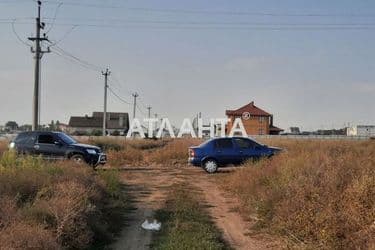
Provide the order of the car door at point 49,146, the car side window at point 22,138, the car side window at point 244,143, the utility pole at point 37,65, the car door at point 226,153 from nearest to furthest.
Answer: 1. the car door at point 49,146
2. the car door at point 226,153
3. the car side window at point 244,143
4. the car side window at point 22,138
5. the utility pole at point 37,65

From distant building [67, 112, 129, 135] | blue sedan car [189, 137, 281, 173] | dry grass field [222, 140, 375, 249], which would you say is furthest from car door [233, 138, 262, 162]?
distant building [67, 112, 129, 135]

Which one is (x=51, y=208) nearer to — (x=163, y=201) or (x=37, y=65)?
(x=163, y=201)

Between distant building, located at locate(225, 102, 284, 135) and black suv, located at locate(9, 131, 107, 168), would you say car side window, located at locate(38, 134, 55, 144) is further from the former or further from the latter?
distant building, located at locate(225, 102, 284, 135)

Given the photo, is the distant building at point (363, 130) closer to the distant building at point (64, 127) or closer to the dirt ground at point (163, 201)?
the distant building at point (64, 127)

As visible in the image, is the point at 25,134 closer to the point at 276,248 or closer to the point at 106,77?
the point at 276,248

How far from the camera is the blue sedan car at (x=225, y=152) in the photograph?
2536 cm

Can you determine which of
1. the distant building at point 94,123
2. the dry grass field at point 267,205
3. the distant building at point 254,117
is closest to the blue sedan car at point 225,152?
the dry grass field at point 267,205

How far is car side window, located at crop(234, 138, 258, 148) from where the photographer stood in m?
25.5

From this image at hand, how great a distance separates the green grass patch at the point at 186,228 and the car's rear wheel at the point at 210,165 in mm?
9252

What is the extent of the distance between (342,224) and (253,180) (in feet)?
23.8

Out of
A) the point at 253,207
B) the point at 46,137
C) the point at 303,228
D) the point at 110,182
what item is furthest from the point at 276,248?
the point at 46,137

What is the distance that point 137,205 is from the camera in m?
15.4

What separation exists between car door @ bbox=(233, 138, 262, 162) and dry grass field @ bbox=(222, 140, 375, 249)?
9.74m

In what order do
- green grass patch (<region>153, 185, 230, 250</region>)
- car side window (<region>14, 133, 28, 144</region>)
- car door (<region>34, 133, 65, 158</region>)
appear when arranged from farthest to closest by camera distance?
car side window (<region>14, 133, 28, 144</region>) → car door (<region>34, 133, 65, 158</region>) → green grass patch (<region>153, 185, 230, 250</region>)
